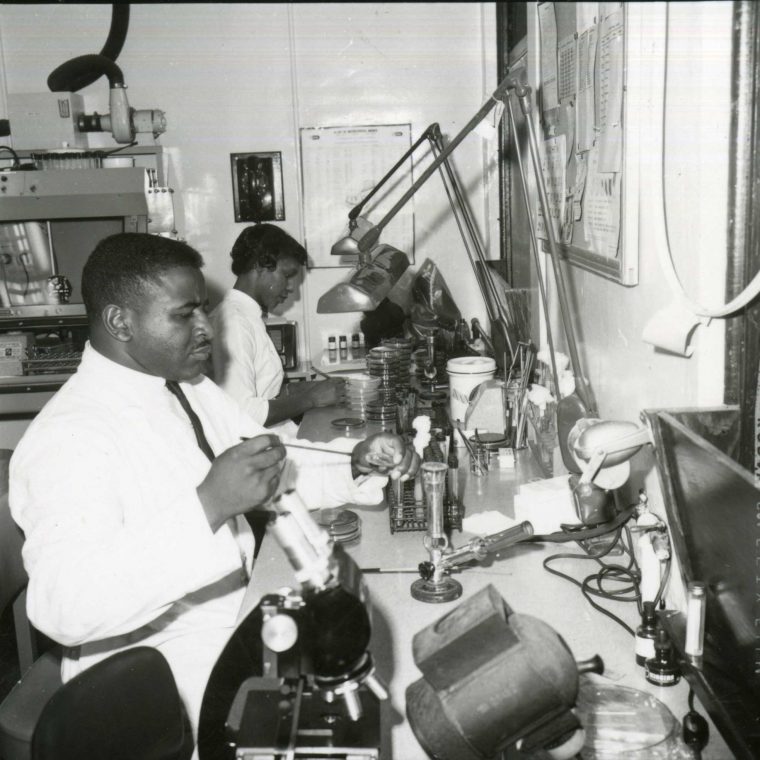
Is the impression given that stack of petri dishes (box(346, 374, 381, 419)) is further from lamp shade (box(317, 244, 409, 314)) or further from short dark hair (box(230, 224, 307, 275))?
short dark hair (box(230, 224, 307, 275))

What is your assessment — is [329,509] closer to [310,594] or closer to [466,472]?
[466,472]

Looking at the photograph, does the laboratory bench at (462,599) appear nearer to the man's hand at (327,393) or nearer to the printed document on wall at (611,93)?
the printed document on wall at (611,93)

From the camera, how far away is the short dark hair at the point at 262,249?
355 cm

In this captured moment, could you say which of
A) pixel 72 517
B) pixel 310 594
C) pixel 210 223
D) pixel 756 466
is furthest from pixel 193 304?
pixel 210 223

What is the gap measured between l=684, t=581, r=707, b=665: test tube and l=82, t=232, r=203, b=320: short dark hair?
1.22 m

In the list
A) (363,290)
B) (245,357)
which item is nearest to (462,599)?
(363,290)

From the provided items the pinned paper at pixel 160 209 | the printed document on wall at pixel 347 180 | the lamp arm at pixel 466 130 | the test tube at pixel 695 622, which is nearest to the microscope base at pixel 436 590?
the test tube at pixel 695 622

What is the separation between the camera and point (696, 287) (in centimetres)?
133

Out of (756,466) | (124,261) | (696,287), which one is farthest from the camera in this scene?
(124,261)

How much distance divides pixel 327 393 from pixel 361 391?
17cm

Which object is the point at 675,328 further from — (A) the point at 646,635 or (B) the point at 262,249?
(B) the point at 262,249

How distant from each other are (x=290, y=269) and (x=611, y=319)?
1971mm

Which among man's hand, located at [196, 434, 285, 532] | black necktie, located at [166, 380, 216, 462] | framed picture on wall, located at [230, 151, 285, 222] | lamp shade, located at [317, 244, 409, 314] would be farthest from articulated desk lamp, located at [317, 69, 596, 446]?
framed picture on wall, located at [230, 151, 285, 222]

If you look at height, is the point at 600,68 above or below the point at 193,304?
above
